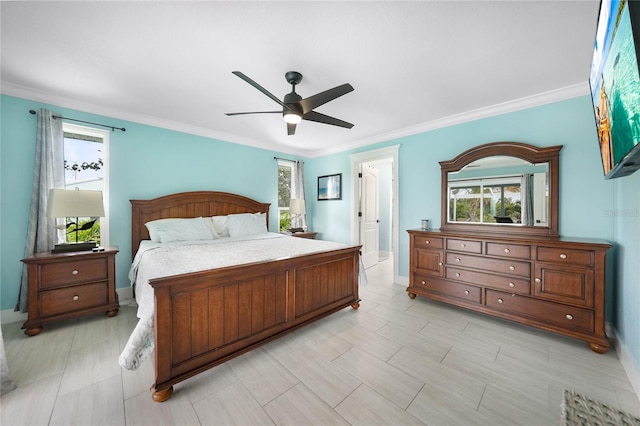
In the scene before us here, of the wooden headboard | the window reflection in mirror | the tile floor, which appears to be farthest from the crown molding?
the tile floor

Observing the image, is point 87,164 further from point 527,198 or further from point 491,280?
point 527,198

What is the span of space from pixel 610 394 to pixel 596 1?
8.36ft

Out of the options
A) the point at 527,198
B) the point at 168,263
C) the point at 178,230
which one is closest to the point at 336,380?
the point at 168,263

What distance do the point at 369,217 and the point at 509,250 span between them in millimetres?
2848

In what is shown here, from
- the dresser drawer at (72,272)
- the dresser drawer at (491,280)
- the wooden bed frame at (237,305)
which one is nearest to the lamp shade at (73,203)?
the dresser drawer at (72,272)

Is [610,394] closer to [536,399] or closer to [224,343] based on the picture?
[536,399]

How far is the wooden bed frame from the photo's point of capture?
159 centimetres

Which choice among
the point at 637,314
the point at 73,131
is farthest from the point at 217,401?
the point at 73,131

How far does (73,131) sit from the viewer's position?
305 centimetres

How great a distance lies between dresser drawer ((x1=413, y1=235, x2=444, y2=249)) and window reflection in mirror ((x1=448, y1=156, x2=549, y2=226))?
504mm

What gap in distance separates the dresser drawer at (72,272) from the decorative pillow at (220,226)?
53.4 inches

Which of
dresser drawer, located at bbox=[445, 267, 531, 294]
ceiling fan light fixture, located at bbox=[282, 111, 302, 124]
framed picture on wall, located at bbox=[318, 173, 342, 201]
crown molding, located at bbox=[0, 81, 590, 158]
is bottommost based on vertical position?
dresser drawer, located at bbox=[445, 267, 531, 294]

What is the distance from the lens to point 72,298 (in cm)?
252

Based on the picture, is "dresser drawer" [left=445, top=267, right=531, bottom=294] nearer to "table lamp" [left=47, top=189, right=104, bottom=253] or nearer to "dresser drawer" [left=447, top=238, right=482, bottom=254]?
"dresser drawer" [left=447, top=238, right=482, bottom=254]
